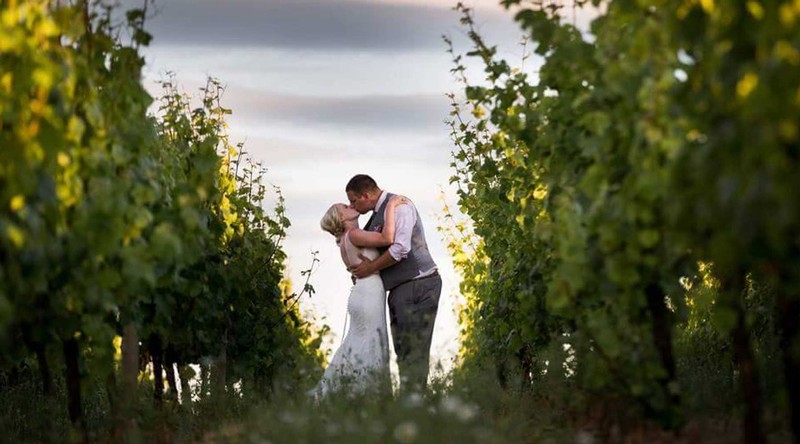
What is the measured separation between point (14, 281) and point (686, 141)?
356cm

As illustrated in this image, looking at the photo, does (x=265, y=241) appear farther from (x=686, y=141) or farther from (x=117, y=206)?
(x=686, y=141)

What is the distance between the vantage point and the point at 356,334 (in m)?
13.6

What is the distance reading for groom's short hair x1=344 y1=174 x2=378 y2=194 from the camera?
43.3 feet

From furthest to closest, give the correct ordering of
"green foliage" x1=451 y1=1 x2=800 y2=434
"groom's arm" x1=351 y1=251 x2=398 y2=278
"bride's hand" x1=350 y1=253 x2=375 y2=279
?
"bride's hand" x1=350 y1=253 x2=375 y2=279
"groom's arm" x1=351 y1=251 x2=398 y2=278
"green foliage" x1=451 y1=1 x2=800 y2=434

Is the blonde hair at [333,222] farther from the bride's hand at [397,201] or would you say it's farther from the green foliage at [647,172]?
the green foliage at [647,172]

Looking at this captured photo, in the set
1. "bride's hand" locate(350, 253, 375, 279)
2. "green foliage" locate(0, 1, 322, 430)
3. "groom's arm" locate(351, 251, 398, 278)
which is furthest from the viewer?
"bride's hand" locate(350, 253, 375, 279)

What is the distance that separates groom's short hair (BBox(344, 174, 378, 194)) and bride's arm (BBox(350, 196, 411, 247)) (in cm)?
26

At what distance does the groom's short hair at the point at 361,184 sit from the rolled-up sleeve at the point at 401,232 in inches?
16.2

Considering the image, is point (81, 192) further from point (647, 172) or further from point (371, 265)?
point (371, 265)

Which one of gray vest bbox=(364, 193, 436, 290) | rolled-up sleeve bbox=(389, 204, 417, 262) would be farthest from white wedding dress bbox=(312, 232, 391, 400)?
rolled-up sleeve bbox=(389, 204, 417, 262)

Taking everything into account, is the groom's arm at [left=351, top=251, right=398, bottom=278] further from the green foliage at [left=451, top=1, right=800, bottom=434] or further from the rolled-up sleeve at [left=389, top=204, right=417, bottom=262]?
the green foliage at [left=451, top=1, right=800, bottom=434]

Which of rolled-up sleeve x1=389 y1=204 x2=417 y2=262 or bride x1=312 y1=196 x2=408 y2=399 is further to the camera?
bride x1=312 y1=196 x2=408 y2=399

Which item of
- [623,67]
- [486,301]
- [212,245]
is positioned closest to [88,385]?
[212,245]

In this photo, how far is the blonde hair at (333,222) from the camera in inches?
529
